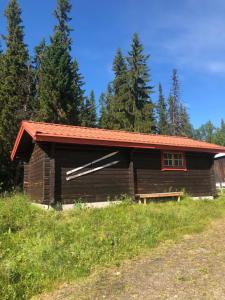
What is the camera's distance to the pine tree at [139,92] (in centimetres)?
3569

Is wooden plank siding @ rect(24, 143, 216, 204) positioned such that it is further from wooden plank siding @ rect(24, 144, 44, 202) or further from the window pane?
the window pane

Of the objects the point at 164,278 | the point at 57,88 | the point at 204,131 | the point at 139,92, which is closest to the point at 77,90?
the point at 57,88

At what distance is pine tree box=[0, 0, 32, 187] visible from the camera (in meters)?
21.4

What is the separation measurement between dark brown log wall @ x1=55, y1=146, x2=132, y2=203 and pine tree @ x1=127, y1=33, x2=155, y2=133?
22.4 meters

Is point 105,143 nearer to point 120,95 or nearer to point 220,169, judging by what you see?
point 220,169

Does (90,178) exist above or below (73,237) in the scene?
above

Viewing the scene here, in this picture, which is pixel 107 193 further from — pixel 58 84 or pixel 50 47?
pixel 50 47

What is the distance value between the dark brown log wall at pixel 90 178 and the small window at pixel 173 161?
7.63 feet

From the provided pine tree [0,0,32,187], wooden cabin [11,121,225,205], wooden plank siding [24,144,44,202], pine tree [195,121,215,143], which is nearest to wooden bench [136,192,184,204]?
wooden cabin [11,121,225,205]

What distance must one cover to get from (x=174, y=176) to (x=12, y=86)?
16153 mm

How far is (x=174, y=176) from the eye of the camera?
48.2ft

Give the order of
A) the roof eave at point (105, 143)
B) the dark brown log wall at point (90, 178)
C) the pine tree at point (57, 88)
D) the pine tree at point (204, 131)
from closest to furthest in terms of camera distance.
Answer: the roof eave at point (105, 143), the dark brown log wall at point (90, 178), the pine tree at point (57, 88), the pine tree at point (204, 131)

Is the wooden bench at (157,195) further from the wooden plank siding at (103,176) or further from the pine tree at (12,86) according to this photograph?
the pine tree at (12,86)

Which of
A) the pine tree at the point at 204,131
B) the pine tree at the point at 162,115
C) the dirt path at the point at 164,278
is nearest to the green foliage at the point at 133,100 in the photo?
the pine tree at the point at 162,115
